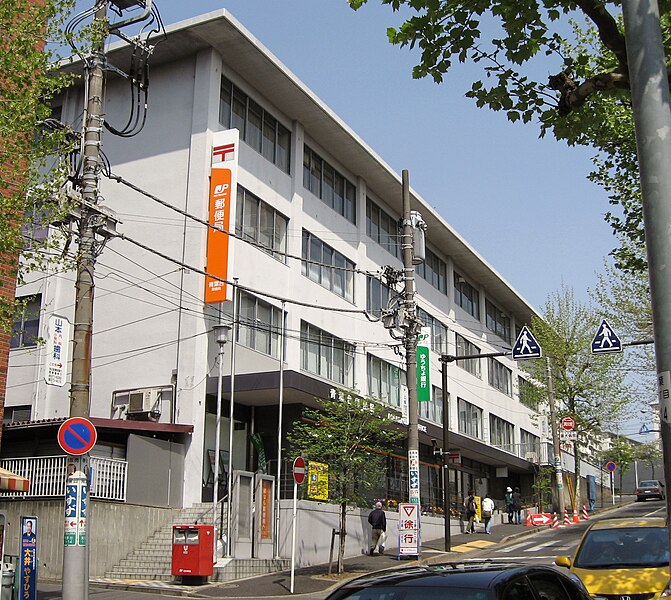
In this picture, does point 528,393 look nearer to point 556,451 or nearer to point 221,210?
point 556,451

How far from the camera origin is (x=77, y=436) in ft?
41.5

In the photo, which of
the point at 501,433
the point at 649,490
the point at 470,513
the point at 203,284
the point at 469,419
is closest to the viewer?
the point at 203,284

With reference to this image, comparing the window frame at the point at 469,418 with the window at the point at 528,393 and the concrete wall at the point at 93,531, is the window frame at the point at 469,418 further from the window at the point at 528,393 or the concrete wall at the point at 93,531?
the concrete wall at the point at 93,531

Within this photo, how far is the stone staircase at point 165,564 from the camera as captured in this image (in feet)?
72.1

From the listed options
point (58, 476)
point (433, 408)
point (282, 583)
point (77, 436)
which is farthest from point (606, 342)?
point (433, 408)

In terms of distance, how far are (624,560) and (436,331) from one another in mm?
34565

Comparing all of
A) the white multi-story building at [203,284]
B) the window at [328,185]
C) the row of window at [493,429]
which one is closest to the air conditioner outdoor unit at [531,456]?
the row of window at [493,429]

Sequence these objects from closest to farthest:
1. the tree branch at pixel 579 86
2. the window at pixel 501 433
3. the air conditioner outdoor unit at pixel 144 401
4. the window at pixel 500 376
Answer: the tree branch at pixel 579 86 → the air conditioner outdoor unit at pixel 144 401 → the window at pixel 501 433 → the window at pixel 500 376

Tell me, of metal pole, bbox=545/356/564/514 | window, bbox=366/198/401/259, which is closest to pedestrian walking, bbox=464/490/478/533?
metal pole, bbox=545/356/564/514

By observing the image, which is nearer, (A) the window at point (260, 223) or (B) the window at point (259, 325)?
(B) the window at point (259, 325)

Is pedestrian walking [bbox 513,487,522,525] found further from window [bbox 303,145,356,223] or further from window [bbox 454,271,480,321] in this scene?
window [bbox 303,145,356,223]

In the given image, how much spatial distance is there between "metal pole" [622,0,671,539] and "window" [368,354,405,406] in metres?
30.9

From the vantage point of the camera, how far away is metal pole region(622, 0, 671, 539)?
563 cm

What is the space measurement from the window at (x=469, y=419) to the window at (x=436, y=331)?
3.49 m
